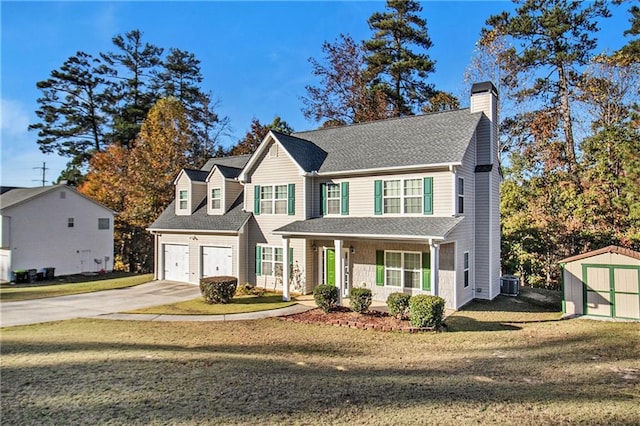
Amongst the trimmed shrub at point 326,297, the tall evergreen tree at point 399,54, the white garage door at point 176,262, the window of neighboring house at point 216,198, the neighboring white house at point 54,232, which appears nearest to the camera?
the trimmed shrub at point 326,297

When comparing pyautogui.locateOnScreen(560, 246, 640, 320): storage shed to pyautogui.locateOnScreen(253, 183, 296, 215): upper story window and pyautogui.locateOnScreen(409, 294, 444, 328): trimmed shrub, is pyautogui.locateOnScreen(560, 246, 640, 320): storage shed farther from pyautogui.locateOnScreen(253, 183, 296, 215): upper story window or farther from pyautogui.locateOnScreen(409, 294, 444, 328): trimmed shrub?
pyautogui.locateOnScreen(253, 183, 296, 215): upper story window

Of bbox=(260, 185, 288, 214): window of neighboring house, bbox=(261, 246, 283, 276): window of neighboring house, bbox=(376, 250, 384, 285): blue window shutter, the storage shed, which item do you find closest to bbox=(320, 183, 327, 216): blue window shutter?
bbox=(260, 185, 288, 214): window of neighboring house

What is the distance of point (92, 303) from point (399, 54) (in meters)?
31.3

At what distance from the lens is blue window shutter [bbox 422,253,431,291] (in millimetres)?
15312

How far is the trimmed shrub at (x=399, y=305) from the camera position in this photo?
13.4m

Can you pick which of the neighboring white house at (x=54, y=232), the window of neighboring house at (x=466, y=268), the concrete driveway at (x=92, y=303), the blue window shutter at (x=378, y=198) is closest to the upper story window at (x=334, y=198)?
the blue window shutter at (x=378, y=198)

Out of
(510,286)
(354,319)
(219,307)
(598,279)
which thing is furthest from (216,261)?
(598,279)

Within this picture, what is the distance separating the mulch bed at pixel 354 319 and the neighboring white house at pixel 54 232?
852 inches

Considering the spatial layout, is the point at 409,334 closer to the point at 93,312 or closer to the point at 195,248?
the point at 93,312

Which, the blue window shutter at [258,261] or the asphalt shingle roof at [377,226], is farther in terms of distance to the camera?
the blue window shutter at [258,261]

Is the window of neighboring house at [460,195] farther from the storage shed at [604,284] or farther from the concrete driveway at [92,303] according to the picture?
the concrete driveway at [92,303]

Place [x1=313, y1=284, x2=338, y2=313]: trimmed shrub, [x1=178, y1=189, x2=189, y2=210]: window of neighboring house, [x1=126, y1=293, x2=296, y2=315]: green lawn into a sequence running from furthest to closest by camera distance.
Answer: [x1=178, y1=189, x2=189, y2=210]: window of neighboring house → [x1=126, y1=293, x2=296, y2=315]: green lawn → [x1=313, y1=284, x2=338, y2=313]: trimmed shrub

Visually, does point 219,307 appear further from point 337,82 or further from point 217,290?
point 337,82

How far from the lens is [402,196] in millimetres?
16250
